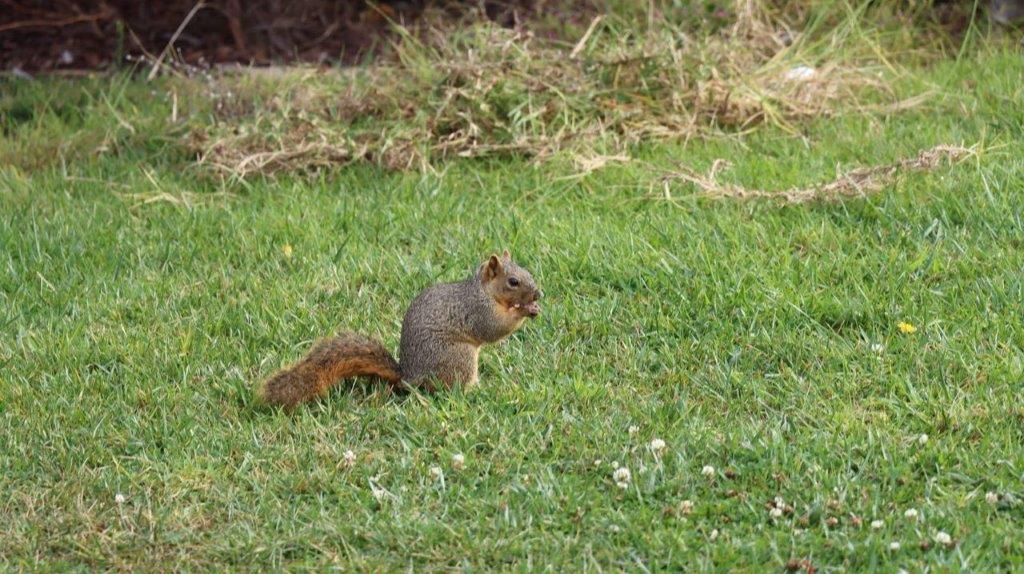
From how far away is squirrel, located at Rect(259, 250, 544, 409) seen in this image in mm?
4121

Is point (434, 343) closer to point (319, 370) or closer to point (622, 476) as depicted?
point (319, 370)

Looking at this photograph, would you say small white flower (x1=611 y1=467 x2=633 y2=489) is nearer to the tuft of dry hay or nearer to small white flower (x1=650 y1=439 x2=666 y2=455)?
small white flower (x1=650 y1=439 x2=666 y2=455)

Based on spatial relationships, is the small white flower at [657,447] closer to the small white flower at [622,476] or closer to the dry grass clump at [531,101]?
the small white flower at [622,476]

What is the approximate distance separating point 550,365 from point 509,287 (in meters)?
0.33

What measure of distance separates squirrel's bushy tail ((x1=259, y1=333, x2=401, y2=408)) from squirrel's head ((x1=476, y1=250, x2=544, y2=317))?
1.36 ft

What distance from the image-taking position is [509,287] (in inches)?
167

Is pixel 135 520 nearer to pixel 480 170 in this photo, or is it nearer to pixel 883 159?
pixel 480 170

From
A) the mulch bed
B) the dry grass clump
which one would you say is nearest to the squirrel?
the dry grass clump

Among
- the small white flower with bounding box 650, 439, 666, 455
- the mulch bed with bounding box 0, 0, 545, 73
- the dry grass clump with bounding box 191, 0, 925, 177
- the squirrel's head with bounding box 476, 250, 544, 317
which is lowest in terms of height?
the mulch bed with bounding box 0, 0, 545, 73

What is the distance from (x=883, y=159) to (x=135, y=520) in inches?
141

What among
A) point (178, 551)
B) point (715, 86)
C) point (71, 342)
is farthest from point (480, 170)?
point (178, 551)

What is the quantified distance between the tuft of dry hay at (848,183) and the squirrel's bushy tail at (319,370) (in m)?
2.00

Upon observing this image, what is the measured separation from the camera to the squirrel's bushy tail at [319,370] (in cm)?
411

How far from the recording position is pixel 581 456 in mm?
3814
